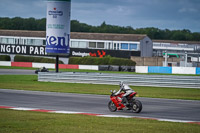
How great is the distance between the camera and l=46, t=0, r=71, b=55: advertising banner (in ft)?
105

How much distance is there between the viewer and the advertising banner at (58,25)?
1265 inches

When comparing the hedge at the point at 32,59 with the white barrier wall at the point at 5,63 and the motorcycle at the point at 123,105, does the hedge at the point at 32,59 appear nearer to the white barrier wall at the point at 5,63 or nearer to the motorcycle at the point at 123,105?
the white barrier wall at the point at 5,63

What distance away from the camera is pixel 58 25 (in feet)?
107

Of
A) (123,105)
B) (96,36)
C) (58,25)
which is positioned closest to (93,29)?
Answer: (96,36)

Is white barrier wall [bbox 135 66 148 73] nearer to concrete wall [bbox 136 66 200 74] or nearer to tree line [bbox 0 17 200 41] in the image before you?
concrete wall [bbox 136 66 200 74]

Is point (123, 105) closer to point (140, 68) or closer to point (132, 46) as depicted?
point (140, 68)

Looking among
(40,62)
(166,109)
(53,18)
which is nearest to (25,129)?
(166,109)

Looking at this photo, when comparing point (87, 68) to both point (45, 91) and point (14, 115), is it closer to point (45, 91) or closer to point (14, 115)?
point (45, 91)

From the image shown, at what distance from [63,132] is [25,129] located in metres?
1.08

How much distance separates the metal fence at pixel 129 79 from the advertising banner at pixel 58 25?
8.37 ft

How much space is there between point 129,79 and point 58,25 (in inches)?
304

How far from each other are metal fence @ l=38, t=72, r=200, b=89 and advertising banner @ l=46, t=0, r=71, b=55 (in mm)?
2551

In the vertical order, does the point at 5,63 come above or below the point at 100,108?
above

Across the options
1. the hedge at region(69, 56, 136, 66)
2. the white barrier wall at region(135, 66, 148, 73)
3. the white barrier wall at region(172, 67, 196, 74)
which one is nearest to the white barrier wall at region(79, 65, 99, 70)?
the hedge at region(69, 56, 136, 66)
